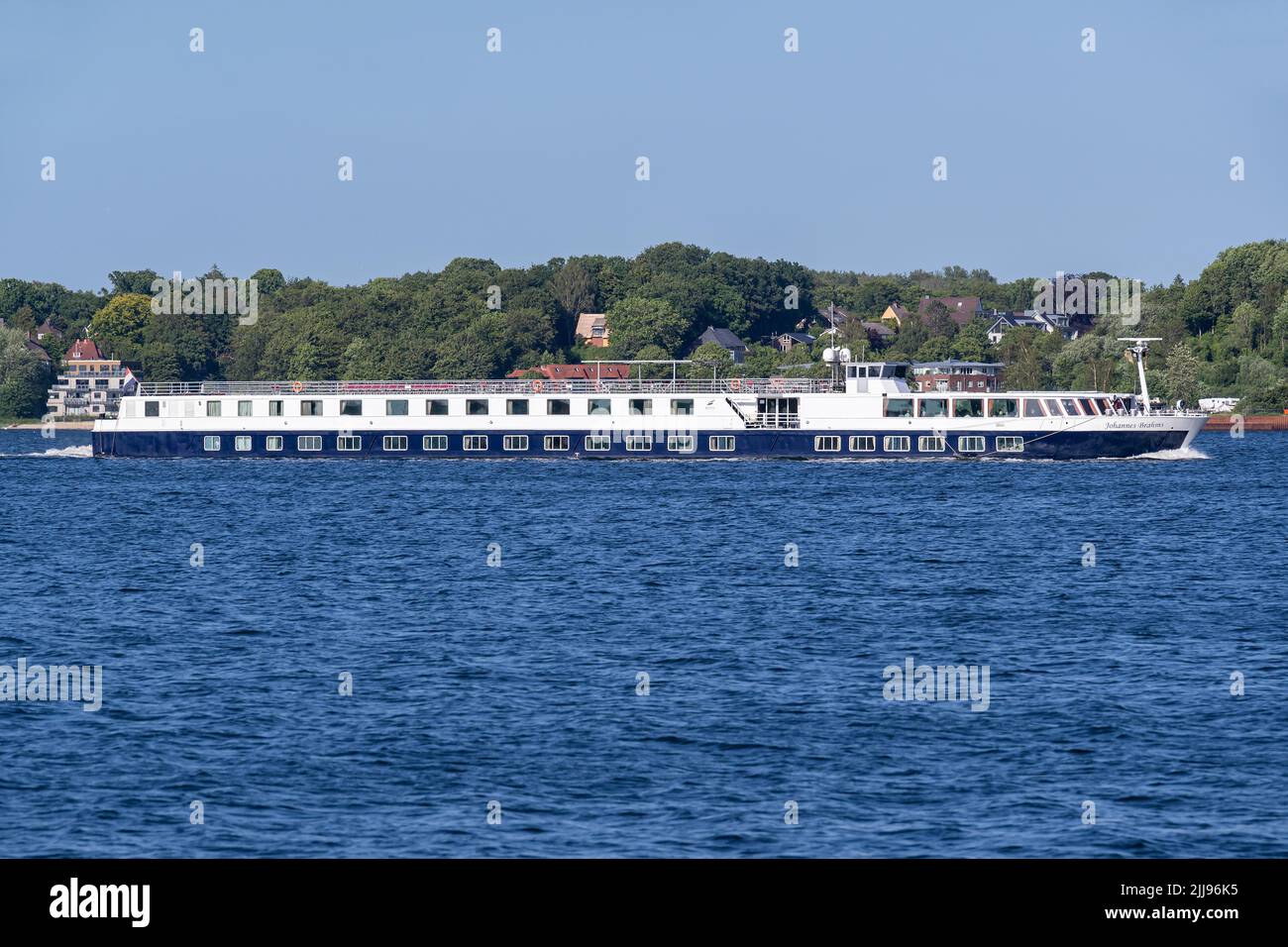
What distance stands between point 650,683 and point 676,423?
79806 millimetres

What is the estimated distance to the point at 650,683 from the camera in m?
38.7

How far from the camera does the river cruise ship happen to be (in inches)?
4513

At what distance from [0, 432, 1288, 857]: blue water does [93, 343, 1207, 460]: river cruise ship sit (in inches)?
1250

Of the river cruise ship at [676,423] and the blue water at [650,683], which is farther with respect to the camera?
the river cruise ship at [676,423]

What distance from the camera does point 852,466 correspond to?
112125mm

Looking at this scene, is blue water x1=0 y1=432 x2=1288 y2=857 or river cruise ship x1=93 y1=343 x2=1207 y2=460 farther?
river cruise ship x1=93 y1=343 x2=1207 y2=460

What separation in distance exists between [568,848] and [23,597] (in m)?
35.1

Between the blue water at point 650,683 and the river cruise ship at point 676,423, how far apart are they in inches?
1250

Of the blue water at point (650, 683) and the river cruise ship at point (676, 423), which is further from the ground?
the river cruise ship at point (676, 423)

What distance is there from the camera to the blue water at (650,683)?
2703cm

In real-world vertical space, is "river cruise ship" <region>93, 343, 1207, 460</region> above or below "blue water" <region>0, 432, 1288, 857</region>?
above

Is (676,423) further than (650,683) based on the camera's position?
Yes
